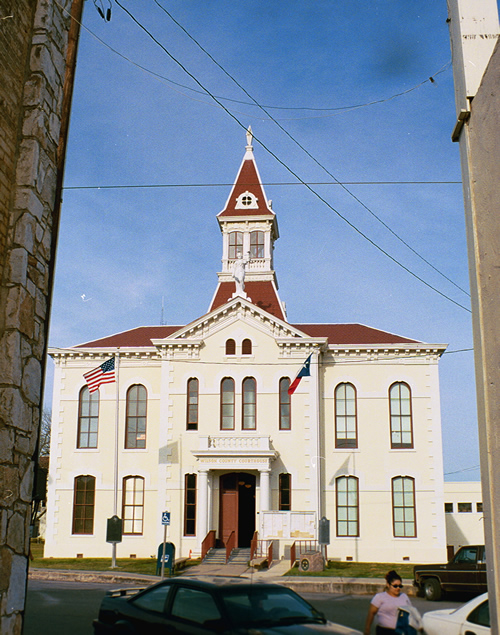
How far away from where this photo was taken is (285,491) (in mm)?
30734

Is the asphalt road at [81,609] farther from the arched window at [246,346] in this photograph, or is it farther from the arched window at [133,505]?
the arched window at [133,505]

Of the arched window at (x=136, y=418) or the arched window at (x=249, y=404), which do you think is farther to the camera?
the arched window at (x=136, y=418)

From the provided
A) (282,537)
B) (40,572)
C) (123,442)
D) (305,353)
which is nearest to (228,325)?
(305,353)

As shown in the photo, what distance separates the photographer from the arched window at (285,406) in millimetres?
31219

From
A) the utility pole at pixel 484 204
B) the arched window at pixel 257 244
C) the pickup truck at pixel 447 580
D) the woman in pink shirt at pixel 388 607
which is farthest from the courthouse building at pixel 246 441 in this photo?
the woman in pink shirt at pixel 388 607

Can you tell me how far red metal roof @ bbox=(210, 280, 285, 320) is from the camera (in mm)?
35312

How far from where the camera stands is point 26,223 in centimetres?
779

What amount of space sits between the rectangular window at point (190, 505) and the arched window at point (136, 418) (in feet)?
9.26

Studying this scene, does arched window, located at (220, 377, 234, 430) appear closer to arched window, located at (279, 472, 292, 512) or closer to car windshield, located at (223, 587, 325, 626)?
arched window, located at (279, 472, 292, 512)

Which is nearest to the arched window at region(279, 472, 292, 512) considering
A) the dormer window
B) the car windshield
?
the dormer window

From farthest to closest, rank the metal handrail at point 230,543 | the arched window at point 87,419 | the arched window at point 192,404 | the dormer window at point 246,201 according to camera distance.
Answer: the dormer window at point 246,201 → the arched window at point 87,419 → the arched window at point 192,404 → the metal handrail at point 230,543

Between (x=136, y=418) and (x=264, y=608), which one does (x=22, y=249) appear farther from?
(x=136, y=418)

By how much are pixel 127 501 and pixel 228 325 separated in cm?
901

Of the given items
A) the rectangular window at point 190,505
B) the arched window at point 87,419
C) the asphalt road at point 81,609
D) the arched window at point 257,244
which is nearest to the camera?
the asphalt road at point 81,609
